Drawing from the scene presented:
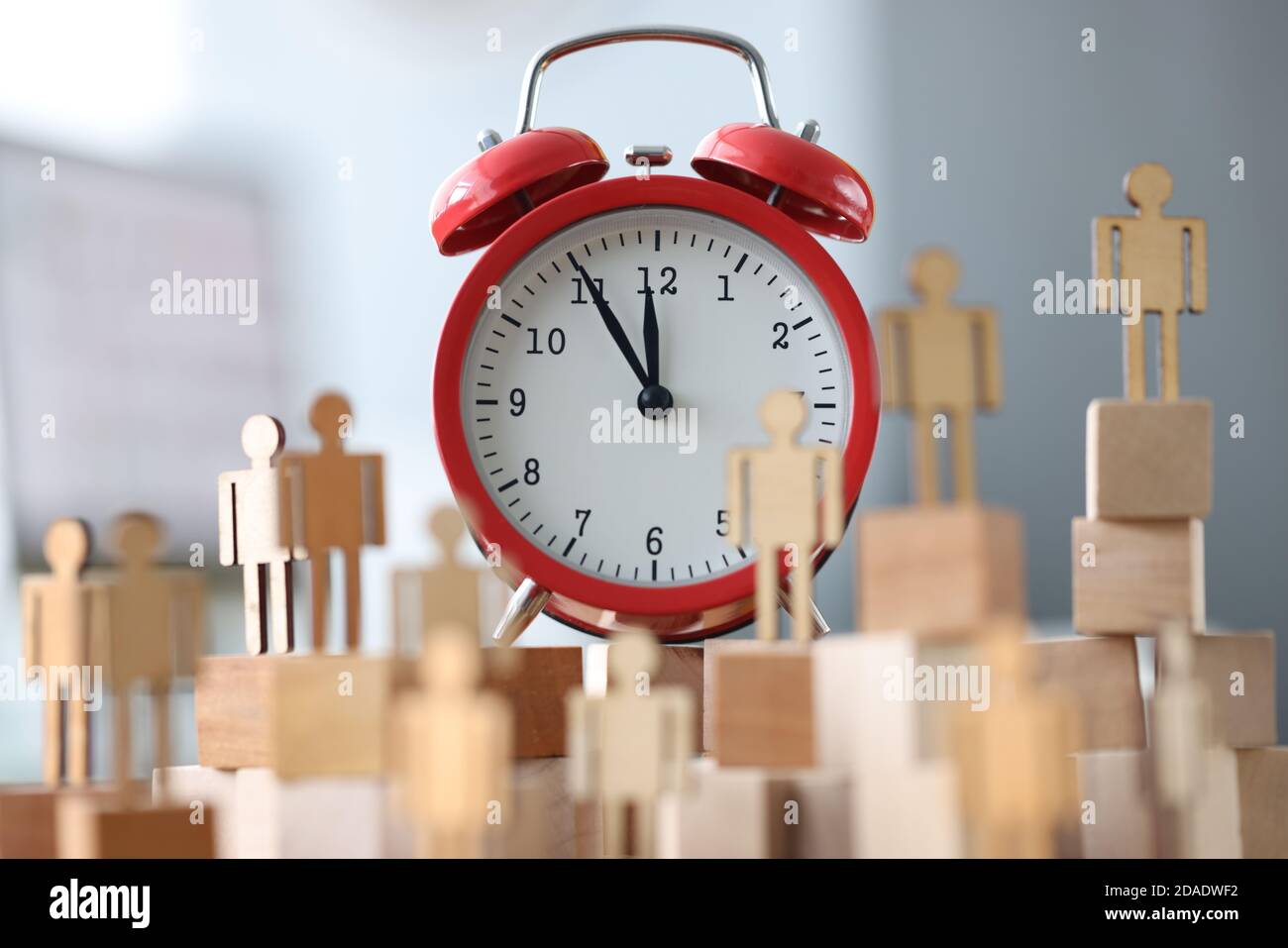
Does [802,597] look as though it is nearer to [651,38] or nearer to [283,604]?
[283,604]

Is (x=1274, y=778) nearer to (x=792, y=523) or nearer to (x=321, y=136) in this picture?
(x=792, y=523)

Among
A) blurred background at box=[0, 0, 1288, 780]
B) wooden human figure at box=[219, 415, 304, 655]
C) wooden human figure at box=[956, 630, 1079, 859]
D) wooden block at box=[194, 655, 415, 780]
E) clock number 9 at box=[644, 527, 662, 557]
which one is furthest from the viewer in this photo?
blurred background at box=[0, 0, 1288, 780]

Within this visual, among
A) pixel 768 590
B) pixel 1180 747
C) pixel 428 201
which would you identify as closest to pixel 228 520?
pixel 768 590

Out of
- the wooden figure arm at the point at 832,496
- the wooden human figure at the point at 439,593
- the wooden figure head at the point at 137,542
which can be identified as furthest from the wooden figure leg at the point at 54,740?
the wooden figure arm at the point at 832,496

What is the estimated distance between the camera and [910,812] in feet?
1.98

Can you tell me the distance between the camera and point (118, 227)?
1.56 meters

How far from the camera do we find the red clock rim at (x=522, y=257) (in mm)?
977

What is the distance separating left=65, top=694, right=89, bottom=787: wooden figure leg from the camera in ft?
2.56

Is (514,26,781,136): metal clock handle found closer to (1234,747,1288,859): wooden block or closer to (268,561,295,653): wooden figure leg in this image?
(268,561,295,653): wooden figure leg

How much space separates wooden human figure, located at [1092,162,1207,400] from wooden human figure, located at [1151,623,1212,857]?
165 millimetres

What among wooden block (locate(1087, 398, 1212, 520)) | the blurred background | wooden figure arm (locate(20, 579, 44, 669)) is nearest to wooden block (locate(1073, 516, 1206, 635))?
wooden block (locate(1087, 398, 1212, 520))
